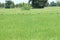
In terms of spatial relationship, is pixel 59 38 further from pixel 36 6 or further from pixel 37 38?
pixel 36 6

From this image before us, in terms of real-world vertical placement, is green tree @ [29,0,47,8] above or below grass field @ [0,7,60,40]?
below

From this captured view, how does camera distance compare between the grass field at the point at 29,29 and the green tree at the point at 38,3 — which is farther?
the green tree at the point at 38,3

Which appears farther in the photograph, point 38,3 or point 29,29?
point 38,3

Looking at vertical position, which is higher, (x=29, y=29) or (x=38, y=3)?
(x=29, y=29)

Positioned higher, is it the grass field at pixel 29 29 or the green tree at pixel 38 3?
the grass field at pixel 29 29

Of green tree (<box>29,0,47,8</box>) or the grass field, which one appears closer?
the grass field

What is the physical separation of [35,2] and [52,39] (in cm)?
5781

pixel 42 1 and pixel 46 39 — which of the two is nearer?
pixel 46 39

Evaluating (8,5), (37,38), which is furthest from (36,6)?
(37,38)

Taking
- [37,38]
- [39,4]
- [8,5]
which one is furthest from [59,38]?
[8,5]

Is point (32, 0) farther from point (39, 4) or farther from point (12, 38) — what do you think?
point (12, 38)

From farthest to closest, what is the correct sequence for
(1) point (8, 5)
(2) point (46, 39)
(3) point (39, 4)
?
1. (1) point (8, 5)
2. (3) point (39, 4)
3. (2) point (46, 39)

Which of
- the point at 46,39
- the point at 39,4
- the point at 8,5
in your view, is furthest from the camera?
the point at 8,5

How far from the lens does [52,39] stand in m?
8.91
